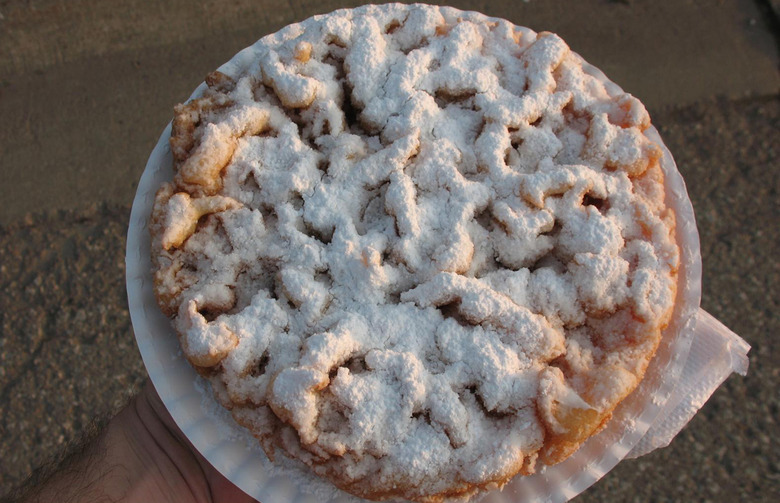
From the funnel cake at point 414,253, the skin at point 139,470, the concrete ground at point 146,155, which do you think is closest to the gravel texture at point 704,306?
the concrete ground at point 146,155

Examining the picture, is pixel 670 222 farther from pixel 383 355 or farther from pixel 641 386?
pixel 383 355

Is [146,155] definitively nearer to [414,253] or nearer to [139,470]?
[139,470]

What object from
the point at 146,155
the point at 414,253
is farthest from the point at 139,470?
the point at 146,155

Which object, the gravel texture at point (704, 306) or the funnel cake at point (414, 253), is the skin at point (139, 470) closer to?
the funnel cake at point (414, 253)

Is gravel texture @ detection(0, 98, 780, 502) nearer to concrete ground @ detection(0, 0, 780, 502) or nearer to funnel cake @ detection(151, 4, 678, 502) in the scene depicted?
concrete ground @ detection(0, 0, 780, 502)

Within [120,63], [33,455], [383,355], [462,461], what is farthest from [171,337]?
[120,63]

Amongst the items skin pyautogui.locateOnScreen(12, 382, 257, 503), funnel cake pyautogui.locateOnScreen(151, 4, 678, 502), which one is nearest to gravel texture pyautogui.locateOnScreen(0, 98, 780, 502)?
skin pyautogui.locateOnScreen(12, 382, 257, 503)
